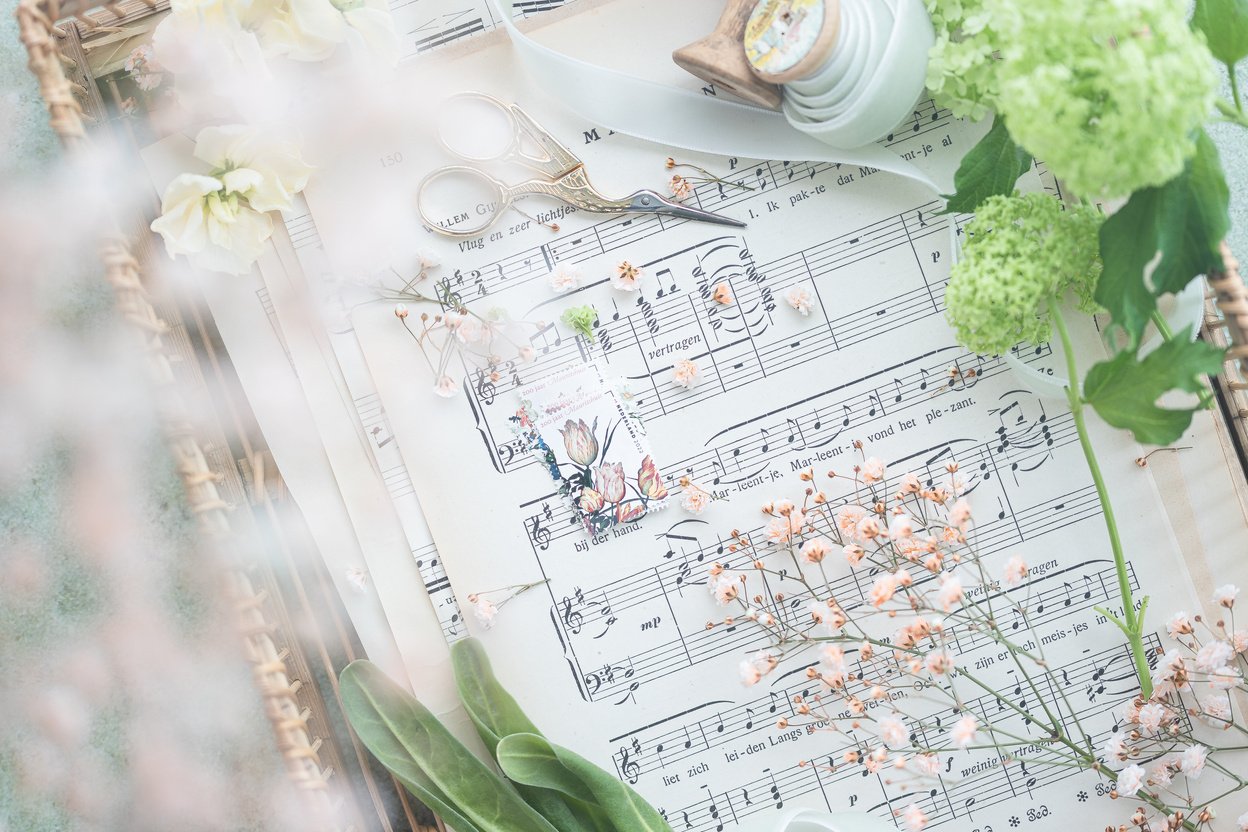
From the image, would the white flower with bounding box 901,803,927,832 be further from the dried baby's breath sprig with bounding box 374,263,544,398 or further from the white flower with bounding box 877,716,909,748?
the dried baby's breath sprig with bounding box 374,263,544,398

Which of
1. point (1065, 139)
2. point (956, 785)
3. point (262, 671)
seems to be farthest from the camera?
point (956, 785)

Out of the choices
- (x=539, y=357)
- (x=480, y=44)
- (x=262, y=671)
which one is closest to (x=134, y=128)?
(x=480, y=44)

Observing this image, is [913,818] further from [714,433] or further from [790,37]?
[790,37]

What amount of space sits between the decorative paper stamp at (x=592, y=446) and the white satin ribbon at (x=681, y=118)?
313 millimetres

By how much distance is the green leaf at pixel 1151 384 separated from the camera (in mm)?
863

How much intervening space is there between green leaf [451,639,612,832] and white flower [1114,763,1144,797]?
606 millimetres

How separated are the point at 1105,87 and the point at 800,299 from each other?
1.36ft

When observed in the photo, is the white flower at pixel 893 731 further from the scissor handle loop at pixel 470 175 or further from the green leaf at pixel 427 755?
the scissor handle loop at pixel 470 175

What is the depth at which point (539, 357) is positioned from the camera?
114 cm

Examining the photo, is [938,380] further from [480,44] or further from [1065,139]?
[480,44]

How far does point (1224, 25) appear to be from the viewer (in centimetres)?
90

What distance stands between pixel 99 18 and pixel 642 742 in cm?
116

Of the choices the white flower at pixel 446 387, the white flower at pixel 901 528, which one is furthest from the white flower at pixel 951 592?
the white flower at pixel 446 387

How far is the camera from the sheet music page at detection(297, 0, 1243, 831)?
112 centimetres
